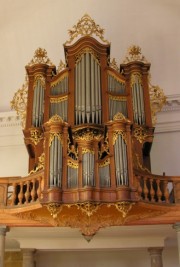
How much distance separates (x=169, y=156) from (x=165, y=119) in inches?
49.0

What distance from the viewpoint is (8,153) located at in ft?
44.8

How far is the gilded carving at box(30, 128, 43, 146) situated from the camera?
10.5m

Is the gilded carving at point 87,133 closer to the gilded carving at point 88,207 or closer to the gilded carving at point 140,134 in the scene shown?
the gilded carving at point 140,134

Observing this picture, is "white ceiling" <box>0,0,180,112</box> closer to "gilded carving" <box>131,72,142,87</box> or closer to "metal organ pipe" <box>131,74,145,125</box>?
"gilded carving" <box>131,72,142,87</box>

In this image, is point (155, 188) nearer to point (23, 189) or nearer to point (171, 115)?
point (23, 189)

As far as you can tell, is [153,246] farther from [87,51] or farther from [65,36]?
[65,36]

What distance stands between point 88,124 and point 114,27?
5.07m

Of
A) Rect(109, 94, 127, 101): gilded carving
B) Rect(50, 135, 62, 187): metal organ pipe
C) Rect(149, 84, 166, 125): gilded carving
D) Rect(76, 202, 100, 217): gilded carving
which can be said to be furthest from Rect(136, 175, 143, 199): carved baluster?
Rect(149, 84, 166, 125): gilded carving

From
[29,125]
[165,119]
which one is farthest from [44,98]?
[165,119]

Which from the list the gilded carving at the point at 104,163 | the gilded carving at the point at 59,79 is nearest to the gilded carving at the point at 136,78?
the gilded carving at the point at 59,79

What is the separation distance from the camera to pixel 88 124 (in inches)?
401

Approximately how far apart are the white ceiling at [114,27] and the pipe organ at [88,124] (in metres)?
1.86

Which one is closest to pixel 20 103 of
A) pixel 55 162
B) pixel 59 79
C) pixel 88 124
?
pixel 59 79

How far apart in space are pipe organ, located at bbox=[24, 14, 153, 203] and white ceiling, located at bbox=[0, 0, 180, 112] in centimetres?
186
